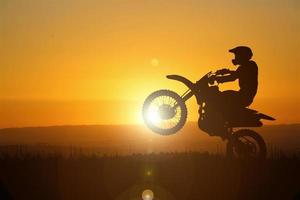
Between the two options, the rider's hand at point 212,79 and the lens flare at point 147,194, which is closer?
the lens flare at point 147,194

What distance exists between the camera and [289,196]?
17781mm

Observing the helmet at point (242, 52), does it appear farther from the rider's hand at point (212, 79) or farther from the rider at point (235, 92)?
the rider's hand at point (212, 79)

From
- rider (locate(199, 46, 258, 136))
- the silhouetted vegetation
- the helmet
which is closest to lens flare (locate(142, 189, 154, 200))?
the silhouetted vegetation

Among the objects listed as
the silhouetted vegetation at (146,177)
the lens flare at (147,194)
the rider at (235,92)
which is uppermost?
the rider at (235,92)

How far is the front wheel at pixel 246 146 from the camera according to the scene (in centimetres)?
2244

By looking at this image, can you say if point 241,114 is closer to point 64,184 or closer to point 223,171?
point 223,171

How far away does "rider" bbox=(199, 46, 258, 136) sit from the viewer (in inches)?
875

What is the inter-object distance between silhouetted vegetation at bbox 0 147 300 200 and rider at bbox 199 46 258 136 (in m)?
1.33

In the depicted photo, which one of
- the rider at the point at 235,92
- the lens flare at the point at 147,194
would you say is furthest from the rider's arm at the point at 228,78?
the lens flare at the point at 147,194

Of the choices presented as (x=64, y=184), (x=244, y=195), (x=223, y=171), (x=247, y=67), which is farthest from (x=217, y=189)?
(x=247, y=67)

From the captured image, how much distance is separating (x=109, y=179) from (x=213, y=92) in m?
4.95

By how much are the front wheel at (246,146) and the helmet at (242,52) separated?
232 cm

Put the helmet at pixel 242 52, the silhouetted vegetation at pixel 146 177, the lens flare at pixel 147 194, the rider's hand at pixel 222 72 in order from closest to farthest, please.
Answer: the lens flare at pixel 147 194 < the silhouetted vegetation at pixel 146 177 < the rider's hand at pixel 222 72 < the helmet at pixel 242 52

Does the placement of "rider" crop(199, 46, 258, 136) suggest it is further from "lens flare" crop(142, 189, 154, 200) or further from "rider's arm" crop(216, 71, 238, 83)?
"lens flare" crop(142, 189, 154, 200)
